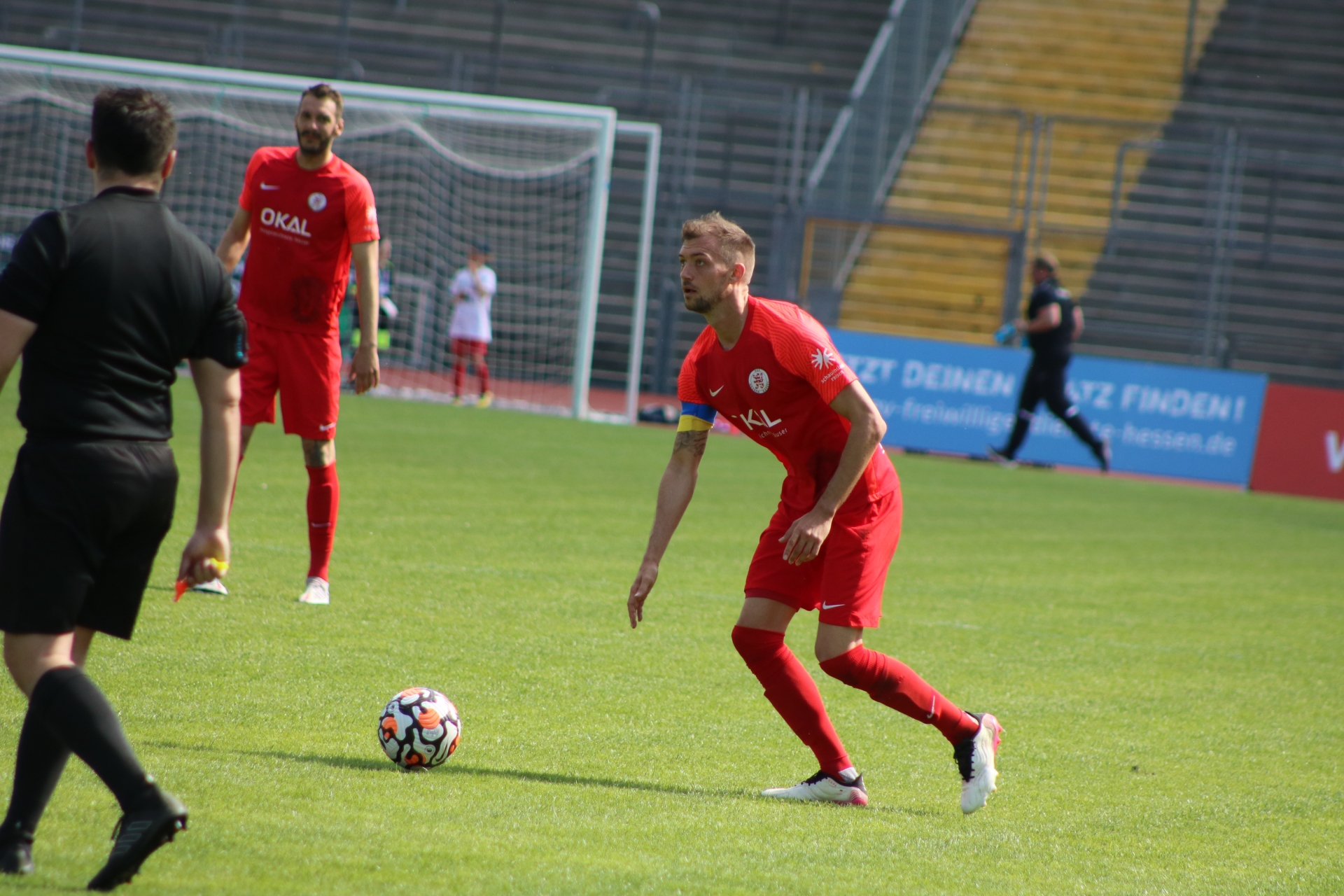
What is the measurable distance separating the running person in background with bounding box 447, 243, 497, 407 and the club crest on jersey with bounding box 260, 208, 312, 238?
12.7 m

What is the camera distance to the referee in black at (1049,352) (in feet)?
54.9

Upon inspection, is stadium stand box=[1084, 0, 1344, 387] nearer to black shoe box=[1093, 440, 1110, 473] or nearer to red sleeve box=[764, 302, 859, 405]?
black shoe box=[1093, 440, 1110, 473]

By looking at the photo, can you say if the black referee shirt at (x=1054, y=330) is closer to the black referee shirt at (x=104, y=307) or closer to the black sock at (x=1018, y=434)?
the black sock at (x=1018, y=434)

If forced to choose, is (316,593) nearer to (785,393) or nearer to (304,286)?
(304,286)

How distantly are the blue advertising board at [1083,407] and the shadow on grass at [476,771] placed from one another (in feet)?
45.0

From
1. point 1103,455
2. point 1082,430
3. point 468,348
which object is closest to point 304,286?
point 1082,430

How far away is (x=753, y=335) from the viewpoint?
4.67 meters

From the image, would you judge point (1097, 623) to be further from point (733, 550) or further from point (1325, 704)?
point (733, 550)

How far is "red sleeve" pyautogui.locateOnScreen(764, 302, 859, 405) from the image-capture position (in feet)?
14.8

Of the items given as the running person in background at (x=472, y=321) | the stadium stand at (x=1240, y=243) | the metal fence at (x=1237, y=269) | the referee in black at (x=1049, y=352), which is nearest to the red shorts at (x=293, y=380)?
the referee in black at (x=1049, y=352)

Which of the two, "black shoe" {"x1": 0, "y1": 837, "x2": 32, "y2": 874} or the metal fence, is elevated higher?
the metal fence

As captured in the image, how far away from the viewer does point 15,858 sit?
3.29 m

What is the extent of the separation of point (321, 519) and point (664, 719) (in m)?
2.35

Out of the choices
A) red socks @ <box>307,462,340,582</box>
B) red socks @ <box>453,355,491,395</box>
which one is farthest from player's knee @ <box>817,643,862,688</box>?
red socks @ <box>453,355,491,395</box>
